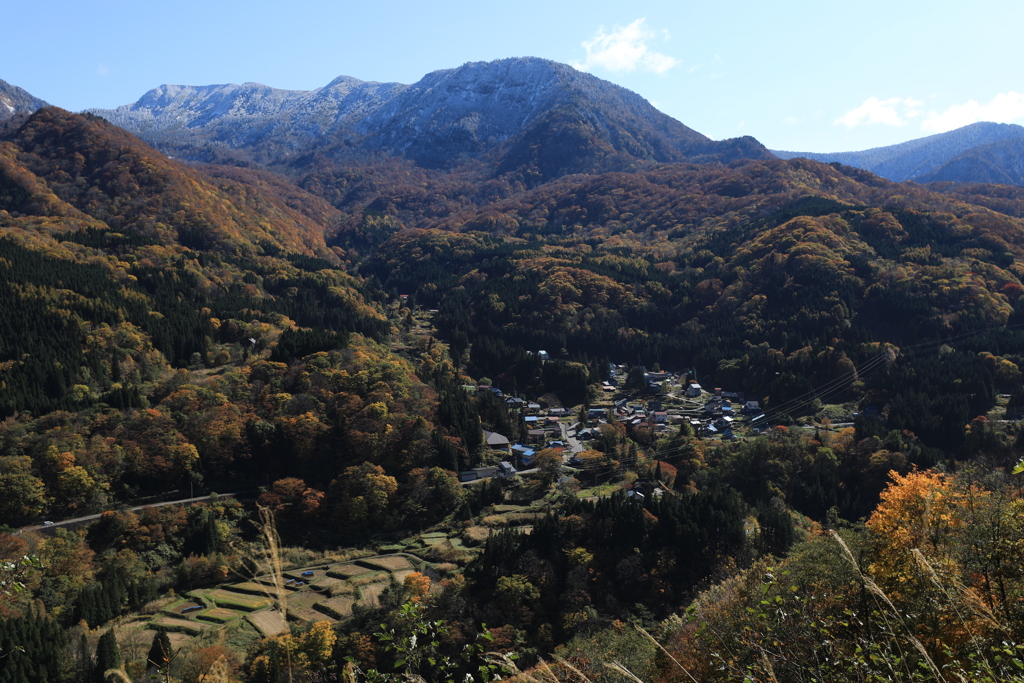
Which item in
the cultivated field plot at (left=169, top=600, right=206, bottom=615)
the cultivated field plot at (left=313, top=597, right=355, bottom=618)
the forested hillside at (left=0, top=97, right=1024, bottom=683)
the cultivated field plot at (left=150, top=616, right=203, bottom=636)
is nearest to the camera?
the forested hillside at (left=0, top=97, right=1024, bottom=683)

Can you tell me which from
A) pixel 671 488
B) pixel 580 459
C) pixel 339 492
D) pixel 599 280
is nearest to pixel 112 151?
pixel 599 280

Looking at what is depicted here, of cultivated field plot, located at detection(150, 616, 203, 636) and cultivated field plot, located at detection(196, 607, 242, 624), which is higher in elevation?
cultivated field plot, located at detection(150, 616, 203, 636)

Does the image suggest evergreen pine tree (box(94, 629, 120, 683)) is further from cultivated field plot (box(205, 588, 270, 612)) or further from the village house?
the village house

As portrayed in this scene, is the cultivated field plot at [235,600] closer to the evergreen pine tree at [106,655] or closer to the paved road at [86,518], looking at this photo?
the evergreen pine tree at [106,655]

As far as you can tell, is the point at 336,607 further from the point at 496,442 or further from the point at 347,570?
the point at 496,442

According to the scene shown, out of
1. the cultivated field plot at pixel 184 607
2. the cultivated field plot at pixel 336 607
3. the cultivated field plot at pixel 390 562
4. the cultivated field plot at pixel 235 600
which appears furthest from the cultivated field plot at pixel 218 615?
the cultivated field plot at pixel 390 562

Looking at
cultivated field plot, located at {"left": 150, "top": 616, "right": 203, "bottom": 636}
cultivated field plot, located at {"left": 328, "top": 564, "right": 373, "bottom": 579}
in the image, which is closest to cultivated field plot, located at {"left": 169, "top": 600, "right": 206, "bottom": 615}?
cultivated field plot, located at {"left": 150, "top": 616, "right": 203, "bottom": 636}
